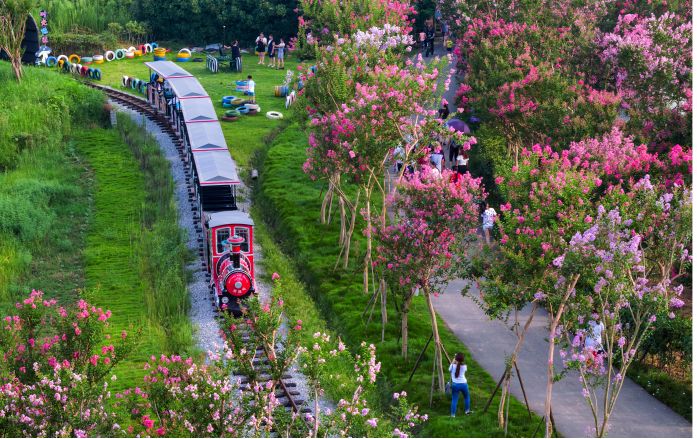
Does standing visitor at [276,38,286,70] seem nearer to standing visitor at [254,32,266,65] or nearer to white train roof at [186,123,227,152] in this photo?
standing visitor at [254,32,266,65]

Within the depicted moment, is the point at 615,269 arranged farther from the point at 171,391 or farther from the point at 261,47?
the point at 261,47

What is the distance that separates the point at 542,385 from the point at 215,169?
47.6ft

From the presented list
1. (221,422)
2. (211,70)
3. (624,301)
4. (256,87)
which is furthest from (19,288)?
(211,70)

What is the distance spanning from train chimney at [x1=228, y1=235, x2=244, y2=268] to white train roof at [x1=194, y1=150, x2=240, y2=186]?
14.5 ft

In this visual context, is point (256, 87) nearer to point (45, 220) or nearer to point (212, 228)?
point (45, 220)

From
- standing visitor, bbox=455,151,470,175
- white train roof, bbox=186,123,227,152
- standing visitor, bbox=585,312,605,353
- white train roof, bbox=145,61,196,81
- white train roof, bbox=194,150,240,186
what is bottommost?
standing visitor, bbox=585,312,605,353

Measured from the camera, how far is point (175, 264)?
122ft

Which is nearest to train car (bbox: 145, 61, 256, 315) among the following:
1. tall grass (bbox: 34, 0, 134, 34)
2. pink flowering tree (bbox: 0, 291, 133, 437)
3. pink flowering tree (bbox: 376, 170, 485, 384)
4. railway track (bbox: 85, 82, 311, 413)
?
railway track (bbox: 85, 82, 311, 413)

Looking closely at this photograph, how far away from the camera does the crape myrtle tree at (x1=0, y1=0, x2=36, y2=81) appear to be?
5888 cm

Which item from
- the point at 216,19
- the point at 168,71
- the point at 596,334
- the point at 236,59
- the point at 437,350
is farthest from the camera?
the point at 216,19

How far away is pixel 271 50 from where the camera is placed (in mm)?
70062

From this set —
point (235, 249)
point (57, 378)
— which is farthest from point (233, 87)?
point (57, 378)

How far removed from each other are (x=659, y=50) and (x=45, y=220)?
24240 millimetres

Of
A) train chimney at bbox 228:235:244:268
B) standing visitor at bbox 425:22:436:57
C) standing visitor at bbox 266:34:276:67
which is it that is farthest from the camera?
standing visitor at bbox 425:22:436:57
